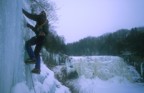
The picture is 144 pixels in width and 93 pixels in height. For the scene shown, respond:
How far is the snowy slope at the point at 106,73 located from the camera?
3259cm

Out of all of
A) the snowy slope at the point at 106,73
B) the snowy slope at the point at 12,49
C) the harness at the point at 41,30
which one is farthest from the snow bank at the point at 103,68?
the harness at the point at 41,30

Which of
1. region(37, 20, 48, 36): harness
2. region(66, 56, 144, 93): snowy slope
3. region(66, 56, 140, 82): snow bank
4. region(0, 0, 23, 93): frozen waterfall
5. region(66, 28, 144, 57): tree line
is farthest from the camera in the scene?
region(66, 28, 144, 57): tree line

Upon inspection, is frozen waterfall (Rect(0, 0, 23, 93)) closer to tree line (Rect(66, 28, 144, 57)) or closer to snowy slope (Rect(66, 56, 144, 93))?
snowy slope (Rect(66, 56, 144, 93))

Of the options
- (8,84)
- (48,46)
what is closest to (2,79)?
(8,84)

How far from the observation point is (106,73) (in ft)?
121

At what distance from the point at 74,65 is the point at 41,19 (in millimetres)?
29689

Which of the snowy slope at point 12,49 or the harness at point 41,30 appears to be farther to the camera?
the harness at point 41,30

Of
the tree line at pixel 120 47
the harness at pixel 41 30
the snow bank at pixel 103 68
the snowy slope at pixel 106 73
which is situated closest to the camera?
the harness at pixel 41 30

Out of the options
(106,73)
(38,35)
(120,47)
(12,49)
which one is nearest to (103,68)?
(106,73)

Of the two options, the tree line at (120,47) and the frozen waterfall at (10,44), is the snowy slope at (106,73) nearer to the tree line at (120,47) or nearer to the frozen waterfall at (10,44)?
the tree line at (120,47)

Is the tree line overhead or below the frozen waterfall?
overhead

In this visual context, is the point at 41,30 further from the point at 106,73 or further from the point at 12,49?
the point at 106,73

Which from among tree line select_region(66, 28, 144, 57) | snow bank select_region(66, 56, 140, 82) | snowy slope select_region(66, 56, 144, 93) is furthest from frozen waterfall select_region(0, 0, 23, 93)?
tree line select_region(66, 28, 144, 57)

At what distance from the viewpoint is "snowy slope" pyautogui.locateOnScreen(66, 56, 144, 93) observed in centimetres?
3259
